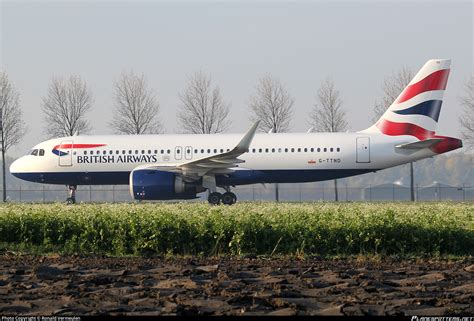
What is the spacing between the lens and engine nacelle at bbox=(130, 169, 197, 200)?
3659 cm

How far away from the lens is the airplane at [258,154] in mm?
37281

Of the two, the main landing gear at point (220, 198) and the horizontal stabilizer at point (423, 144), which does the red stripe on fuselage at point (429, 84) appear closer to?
the horizontal stabilizer at point (423, 144)

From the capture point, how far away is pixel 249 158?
3856 centimetres

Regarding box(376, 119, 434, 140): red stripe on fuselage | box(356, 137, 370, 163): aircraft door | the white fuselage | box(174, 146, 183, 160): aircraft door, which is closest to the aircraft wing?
box(174, 146, 183, 160): aircraft door

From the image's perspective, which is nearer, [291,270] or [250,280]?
[250,280]

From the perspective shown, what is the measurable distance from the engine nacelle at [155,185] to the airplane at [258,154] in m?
0.04

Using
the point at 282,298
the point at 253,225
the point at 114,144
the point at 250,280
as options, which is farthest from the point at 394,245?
the point at 114,144

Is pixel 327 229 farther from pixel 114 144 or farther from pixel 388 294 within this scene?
pixel 114 144

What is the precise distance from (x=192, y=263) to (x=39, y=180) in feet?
87.4

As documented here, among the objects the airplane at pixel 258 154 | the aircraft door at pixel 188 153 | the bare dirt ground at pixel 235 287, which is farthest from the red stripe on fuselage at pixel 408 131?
the bare dirt ground at pixel 235 287

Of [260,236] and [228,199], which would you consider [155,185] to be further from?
[260,236]

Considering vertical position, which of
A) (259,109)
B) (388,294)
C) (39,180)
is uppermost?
(259,109)

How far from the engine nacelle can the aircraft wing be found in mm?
476

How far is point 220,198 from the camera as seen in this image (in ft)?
127
